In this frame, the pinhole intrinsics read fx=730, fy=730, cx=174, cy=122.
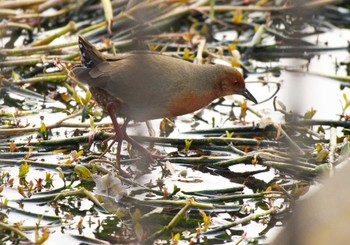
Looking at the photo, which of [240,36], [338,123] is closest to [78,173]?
[338,123]

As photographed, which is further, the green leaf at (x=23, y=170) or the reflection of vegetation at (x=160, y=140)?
the green leaf at (x=23, y=170)

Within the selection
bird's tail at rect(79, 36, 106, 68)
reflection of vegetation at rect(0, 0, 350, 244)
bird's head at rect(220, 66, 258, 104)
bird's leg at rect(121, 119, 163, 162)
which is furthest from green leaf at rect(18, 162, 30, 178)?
bird's head at rect(220, 66, 258, 104)

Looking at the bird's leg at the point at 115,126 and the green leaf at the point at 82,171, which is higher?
the bird's leg at the point at 115,126

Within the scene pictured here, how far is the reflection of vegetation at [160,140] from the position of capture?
4.05 m

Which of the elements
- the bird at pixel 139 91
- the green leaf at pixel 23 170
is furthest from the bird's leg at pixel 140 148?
the green leaf at pixel 23 170

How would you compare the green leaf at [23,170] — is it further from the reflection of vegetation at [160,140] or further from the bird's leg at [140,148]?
the bird's leg at [140,148]

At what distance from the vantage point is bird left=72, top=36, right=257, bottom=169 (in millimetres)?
4574

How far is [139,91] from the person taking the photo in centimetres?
444

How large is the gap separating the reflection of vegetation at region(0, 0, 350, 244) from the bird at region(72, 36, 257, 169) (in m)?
0.21

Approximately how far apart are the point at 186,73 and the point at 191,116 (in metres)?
1.01

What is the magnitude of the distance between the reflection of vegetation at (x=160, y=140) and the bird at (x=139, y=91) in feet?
0.70

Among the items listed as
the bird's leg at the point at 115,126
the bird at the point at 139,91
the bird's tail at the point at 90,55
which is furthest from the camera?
the bird's tail at the point at 90,55

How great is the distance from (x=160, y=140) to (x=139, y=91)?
2.52ft

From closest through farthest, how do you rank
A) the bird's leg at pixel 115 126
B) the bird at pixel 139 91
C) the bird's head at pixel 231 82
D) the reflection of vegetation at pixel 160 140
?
the reflection of vegetation at pixel 160 140 < the bird at pixel 139 91 < the bird's leg at pixel 115 126 < the bird's head at pixel 231 82
